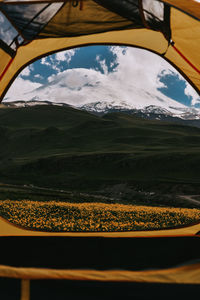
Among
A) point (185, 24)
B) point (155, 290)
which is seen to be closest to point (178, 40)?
point (185, 24)

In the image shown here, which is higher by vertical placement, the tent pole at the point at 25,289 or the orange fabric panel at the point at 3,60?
the orange fabric panel at the point at 3,60

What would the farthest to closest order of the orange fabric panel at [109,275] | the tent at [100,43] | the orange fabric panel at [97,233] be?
the orange fabric panel at [97,233] < the tent at [100,43] < the orange fabric panel at [109,275]

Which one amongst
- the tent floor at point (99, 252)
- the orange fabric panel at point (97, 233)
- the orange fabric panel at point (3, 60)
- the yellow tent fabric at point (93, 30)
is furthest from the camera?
the orange fabric panel at point (3, 60)

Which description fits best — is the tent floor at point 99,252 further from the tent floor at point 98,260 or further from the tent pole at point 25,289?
the tent pole at point 25,289

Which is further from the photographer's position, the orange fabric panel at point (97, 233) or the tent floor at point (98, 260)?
the orange fabric panel at point (97, 233)

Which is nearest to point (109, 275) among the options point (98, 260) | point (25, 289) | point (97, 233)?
point (98, 260)

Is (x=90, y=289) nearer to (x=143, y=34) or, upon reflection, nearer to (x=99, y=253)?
(x=99, y=253)

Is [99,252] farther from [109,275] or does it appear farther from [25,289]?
[25,289]

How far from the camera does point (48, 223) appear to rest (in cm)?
1165

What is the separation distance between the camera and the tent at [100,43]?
A: 4.98 m

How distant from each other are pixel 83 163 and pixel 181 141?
72.1 metres

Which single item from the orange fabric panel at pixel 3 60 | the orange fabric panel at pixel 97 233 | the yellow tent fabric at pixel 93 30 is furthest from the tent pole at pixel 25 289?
the orange fabric panel at pixel 3 60

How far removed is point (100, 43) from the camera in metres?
9.64

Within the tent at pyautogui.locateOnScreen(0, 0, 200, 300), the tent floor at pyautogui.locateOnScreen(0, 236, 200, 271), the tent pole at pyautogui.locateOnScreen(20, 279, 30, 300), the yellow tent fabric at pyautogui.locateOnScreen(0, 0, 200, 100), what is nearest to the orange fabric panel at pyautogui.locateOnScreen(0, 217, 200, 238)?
the tent at pyautogui.locateOnScreen(0, 0, 200, 300)
